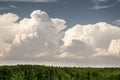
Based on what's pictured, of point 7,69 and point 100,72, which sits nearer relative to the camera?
point 7,69

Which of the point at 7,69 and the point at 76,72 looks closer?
the point at 7,69

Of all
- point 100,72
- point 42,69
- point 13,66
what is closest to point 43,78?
point 42,69

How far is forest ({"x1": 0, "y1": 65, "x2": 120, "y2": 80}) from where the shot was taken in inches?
3353

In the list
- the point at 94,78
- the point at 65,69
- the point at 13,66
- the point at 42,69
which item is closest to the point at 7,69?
the point at 13,66

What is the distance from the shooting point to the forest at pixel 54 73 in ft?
279

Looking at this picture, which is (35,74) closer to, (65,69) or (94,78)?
(65,69)

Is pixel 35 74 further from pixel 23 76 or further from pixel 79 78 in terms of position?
pixel 79 78

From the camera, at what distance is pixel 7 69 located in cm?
8538

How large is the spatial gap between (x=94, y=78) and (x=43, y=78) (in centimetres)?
A: 1227

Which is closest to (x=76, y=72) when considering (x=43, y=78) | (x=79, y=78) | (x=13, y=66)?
(x=79, y=78)

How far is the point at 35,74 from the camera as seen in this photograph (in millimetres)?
87812

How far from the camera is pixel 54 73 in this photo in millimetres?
89875

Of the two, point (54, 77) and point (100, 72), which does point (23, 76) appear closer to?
point (54, 77)

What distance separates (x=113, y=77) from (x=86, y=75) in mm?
6748
